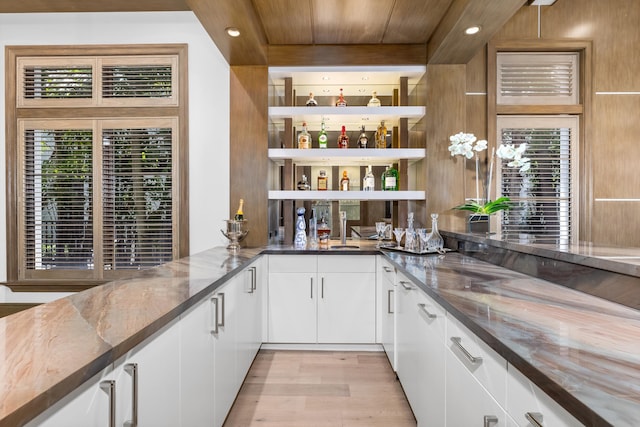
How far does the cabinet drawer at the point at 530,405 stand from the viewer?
67 centimetres

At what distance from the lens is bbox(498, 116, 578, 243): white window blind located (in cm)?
330

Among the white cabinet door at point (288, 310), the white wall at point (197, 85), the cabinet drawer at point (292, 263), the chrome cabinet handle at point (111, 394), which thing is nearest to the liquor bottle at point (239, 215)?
the white wall at point (197, 85)

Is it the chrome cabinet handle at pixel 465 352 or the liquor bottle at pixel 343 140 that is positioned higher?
the liquor bottle at pixel 343 140

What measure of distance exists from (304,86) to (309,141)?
604mm

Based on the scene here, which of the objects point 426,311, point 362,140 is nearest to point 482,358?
point 426,311

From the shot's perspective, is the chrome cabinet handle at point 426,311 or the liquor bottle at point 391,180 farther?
the liquor bottle at point 391,180

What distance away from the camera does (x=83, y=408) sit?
76 centimetres

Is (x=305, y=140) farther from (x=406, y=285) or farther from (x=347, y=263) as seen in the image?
(x=406, y=285)

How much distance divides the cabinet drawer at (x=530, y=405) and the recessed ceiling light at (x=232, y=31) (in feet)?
8.51

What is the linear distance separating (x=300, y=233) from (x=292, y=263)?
0.43 metres

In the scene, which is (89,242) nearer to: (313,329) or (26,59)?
(26,59)

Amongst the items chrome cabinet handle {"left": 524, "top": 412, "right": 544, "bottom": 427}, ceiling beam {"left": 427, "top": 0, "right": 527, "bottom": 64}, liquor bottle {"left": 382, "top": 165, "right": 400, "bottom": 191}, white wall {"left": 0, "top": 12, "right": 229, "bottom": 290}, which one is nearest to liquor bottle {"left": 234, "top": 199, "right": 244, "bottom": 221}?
white wall {"left": 0, "top": 12, "right": 229, "bottom": 290}

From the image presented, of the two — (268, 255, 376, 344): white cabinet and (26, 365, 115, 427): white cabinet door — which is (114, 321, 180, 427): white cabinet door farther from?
(268, 255, 376, 344): white cabinet

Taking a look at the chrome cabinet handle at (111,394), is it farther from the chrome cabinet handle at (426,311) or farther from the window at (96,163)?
the window at (96,163)
